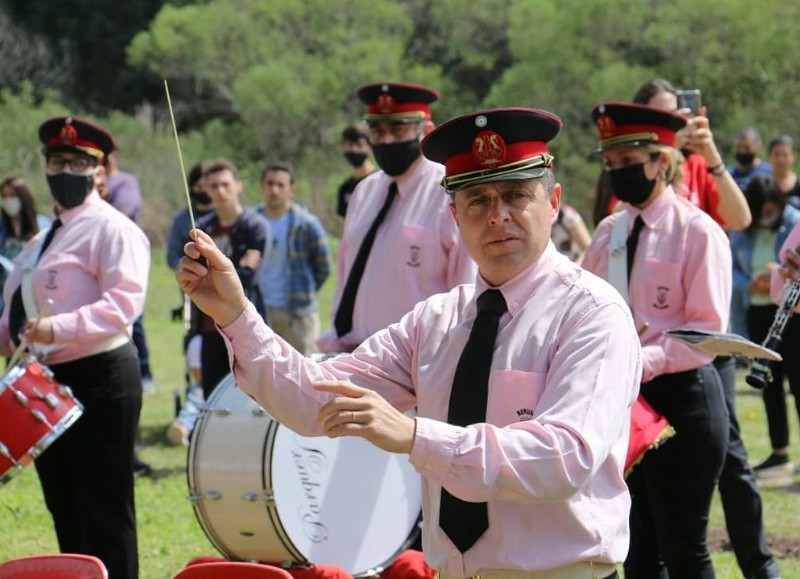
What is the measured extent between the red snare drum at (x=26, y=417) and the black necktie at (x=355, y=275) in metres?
1.36

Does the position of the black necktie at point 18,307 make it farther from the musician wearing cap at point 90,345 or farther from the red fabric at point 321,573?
the red fabric at point 321,573

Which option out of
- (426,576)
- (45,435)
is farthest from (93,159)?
(426,576)

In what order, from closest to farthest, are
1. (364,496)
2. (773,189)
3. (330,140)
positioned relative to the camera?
(364,496)
(773,189)
(330,140)

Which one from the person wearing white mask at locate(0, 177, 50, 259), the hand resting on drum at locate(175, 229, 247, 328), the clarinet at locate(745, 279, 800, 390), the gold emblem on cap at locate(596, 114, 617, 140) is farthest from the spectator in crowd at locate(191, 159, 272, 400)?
the hand resting on drum at locate(175, 229, 247, 328)

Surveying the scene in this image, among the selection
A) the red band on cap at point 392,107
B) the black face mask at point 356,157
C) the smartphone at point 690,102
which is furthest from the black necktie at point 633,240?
the black face mask at point 356,157

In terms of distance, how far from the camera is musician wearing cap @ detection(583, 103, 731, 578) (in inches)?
220

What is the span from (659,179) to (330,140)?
35166mm

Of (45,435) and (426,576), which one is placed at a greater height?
(45,435)

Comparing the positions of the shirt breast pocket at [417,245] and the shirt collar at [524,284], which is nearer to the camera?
the shirt collar at [524,284]

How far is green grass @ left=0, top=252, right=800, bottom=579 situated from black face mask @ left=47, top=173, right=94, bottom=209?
1568mm

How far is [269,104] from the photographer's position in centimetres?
A: 4119

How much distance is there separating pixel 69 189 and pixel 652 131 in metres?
2.80

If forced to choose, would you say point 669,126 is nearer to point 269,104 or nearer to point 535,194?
point 535,194

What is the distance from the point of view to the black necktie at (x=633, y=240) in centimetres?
584
